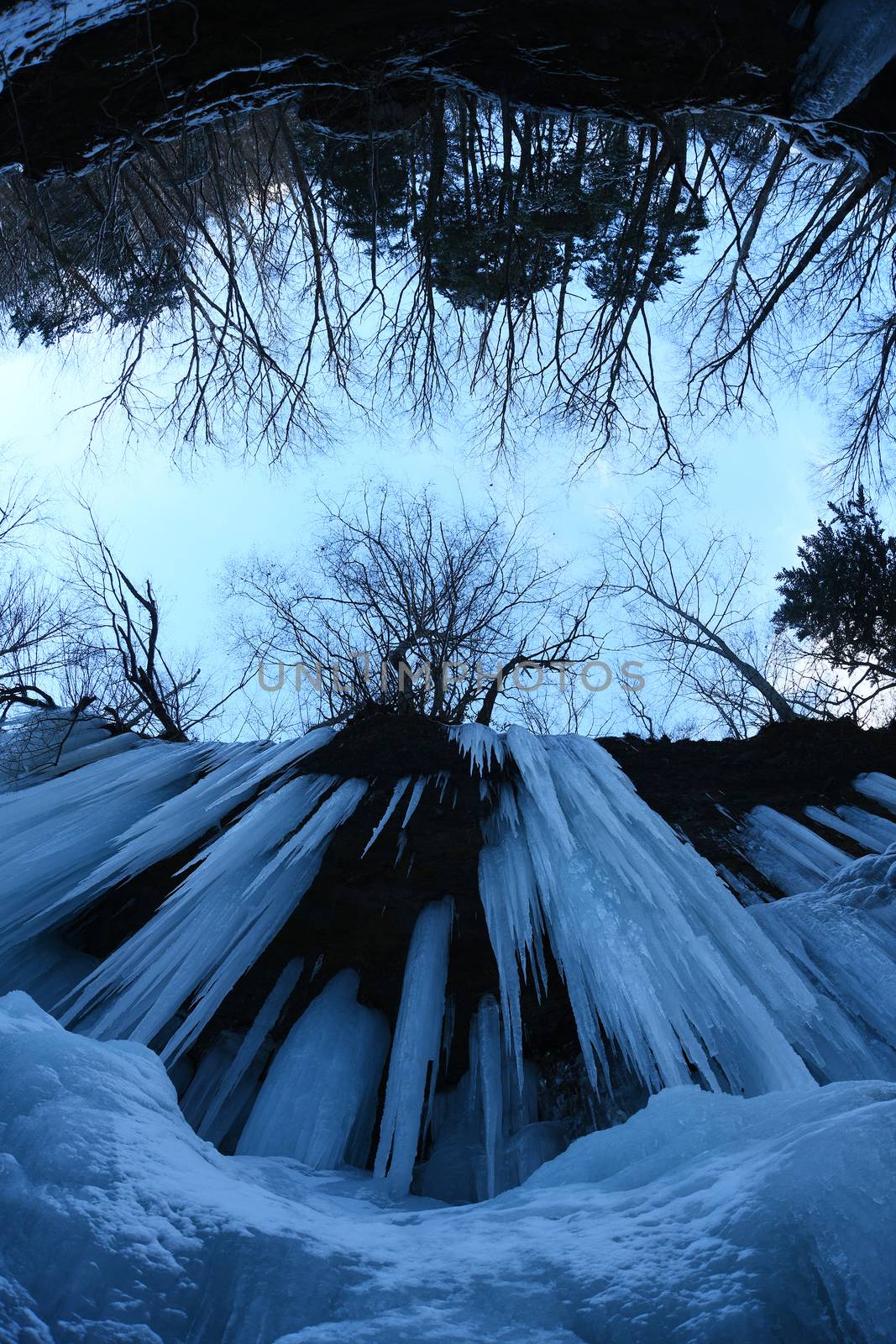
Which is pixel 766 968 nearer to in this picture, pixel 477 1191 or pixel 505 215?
pixel 477 1191

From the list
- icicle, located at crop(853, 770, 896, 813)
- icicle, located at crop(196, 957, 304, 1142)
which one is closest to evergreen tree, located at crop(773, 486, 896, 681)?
icicle, located at crop(853, 770, 896, 813)

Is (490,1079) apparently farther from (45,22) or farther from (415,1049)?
(45,22)

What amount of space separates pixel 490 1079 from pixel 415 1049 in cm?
26

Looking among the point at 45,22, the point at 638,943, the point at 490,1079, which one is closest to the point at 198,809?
the point at 490,1079

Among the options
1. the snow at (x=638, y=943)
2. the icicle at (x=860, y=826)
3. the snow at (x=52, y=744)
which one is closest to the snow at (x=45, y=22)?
the snow at (x=638, y=943)

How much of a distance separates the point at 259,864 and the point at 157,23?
97.3 inches

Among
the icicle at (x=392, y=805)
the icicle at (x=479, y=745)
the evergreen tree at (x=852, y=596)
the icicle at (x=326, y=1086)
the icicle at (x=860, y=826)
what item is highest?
the evergreen tree at (x=852, y=596)

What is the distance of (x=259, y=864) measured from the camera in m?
2.54

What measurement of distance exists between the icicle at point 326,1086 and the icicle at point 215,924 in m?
0.31

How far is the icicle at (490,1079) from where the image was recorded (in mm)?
2101

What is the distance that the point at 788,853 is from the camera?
2590 millimetres

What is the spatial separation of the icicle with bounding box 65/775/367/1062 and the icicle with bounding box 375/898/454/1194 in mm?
464

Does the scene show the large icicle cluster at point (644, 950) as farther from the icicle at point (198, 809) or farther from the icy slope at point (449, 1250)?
the icicle at point (198, 809)

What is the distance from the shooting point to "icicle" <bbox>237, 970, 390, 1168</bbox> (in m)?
2.09
